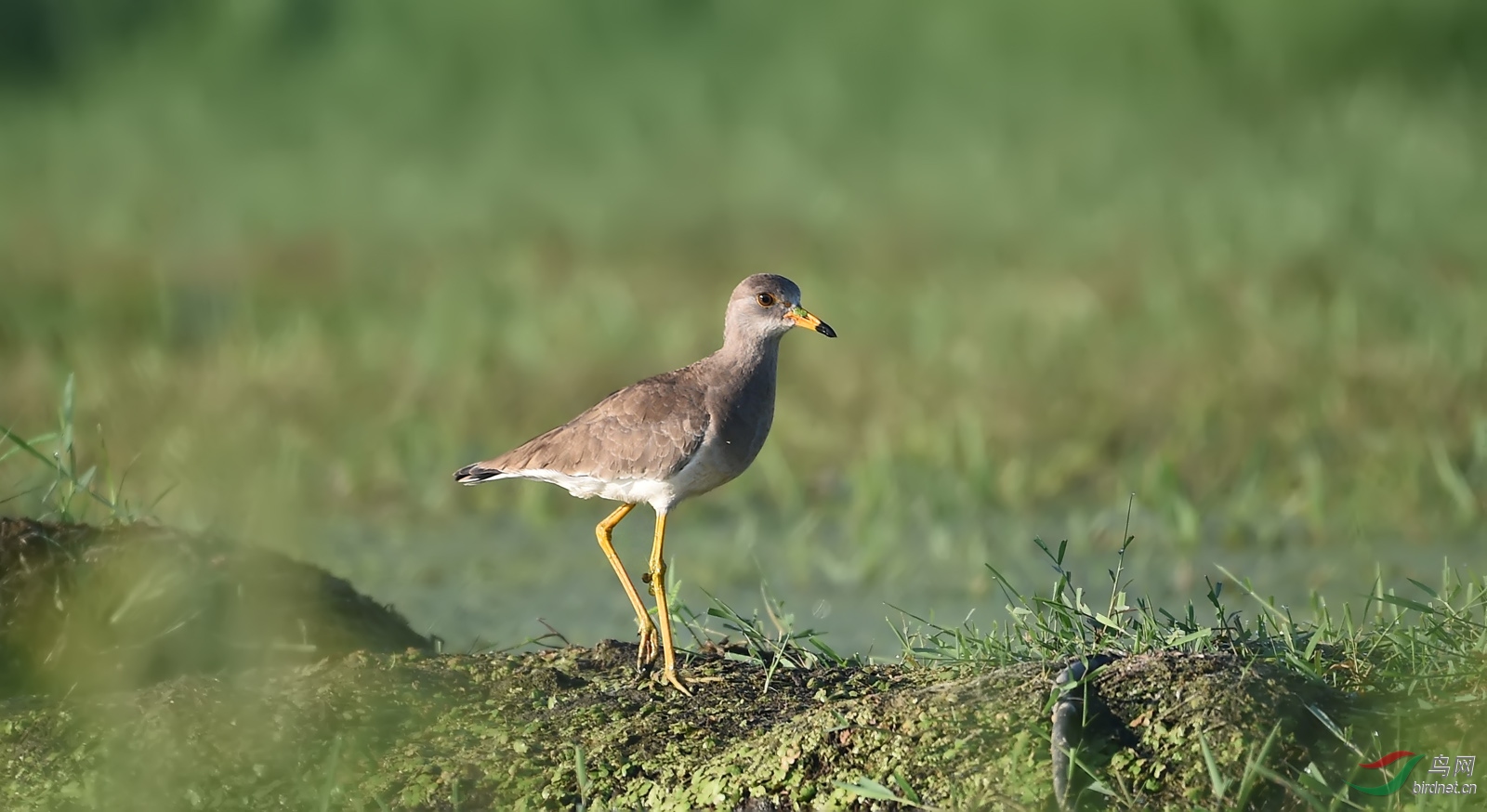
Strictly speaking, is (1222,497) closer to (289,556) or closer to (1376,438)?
(1376,438)

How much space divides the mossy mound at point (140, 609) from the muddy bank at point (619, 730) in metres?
0.01

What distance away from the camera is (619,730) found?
12.9 ft

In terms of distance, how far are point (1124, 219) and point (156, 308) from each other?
5065 millimetres

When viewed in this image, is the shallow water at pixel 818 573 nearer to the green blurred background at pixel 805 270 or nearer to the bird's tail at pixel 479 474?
the green blurred background at pixel 805 270

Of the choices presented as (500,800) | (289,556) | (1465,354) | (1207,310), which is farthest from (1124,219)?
(500,800)

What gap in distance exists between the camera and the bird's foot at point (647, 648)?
4.40m

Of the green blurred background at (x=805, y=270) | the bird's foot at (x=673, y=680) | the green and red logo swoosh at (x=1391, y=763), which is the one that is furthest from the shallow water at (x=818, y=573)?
the green and red logo swoosh at (x=1391, y=763)

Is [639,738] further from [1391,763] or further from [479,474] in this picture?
[1391,763]

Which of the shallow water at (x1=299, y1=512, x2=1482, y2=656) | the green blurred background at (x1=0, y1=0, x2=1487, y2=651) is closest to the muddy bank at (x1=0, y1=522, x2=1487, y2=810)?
the green blurred background at (x1=0, y1=0, x2=1487, y2=651)

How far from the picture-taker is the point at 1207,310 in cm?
856

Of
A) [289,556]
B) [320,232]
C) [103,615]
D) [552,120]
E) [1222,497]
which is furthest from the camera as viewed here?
[552,120]

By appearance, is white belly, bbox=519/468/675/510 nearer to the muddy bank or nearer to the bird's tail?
the bird's tail

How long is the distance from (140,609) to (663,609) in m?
1.37

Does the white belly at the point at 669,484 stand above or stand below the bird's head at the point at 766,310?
below
